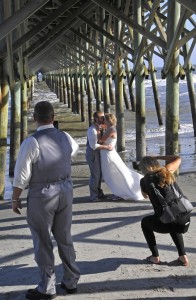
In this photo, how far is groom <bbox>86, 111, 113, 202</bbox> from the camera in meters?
6.71

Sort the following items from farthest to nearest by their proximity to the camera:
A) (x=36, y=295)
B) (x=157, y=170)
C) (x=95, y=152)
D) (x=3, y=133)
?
1. (x=3, y=133)
2. (x=95, y=152)
3. (x=157, y=170)
4. (x=36, y=295)

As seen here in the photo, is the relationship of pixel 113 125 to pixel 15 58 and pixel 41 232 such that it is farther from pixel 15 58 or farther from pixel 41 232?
pixel 15 58

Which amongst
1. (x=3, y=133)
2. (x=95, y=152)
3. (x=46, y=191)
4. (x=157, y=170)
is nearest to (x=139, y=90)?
(x=3, y=133)

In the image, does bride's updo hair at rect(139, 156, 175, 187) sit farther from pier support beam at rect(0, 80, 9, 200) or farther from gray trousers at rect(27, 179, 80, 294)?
pier support beam at rect(0, 80, 9, 200)

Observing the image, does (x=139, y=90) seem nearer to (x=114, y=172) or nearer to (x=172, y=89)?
(x=172, y=89)

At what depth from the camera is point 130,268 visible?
425cm

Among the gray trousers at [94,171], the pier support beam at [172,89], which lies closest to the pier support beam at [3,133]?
the gray trousers at [94,171]

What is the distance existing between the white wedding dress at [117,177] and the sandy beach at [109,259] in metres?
0.22

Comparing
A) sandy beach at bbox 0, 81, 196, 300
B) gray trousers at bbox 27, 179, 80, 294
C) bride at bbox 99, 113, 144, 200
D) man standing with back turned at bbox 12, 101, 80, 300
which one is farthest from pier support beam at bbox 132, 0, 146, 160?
gray trousers at bbox 27, 179, 80, 294

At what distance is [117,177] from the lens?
6871 mm

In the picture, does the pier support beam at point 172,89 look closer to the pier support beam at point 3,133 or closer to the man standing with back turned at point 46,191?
A: the pier support beam at point 3,133

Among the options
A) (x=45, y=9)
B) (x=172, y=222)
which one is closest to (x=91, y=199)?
(x=172, y=222)

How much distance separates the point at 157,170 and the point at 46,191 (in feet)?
3.22

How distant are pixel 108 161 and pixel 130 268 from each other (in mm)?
2705
